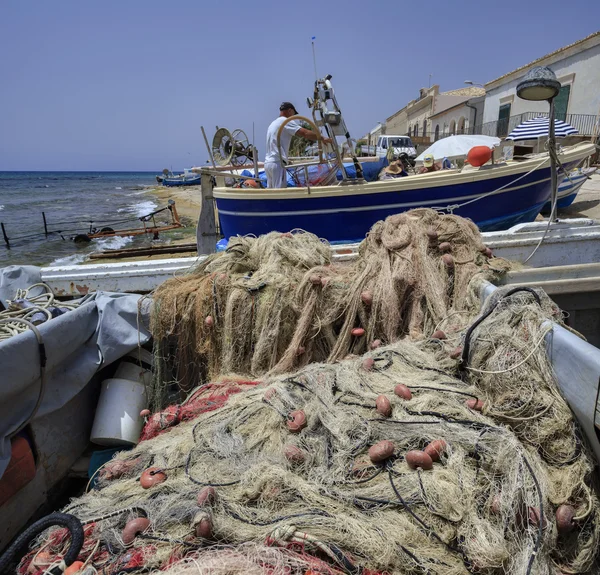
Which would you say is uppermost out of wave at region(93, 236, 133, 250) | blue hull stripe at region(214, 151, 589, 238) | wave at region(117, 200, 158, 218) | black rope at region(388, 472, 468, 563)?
blue hull stripe at region(214, 151, 589, 238)

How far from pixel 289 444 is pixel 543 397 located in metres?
1.34

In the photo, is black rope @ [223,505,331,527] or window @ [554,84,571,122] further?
window @ [554,84,571,122]

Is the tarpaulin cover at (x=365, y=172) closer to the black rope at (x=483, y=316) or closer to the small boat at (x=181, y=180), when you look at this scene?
the black rope at (x=483, y=316)

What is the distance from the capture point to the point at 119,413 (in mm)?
3330

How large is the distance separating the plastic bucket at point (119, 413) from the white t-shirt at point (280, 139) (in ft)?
15.8

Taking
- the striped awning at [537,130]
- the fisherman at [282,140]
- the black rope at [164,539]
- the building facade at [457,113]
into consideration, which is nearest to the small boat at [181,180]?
the building facade at [457,113]

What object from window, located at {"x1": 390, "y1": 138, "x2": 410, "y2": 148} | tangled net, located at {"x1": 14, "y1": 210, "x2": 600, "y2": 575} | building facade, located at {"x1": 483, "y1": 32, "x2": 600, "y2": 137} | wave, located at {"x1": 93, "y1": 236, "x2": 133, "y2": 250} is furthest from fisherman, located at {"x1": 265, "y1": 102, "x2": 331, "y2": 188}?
window, located at {"x1": 390, "y1": 138, "x2": 410, "y2": 148}

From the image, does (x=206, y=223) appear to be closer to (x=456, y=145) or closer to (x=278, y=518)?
(x=278, y=518)

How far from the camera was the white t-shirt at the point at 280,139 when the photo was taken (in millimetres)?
6684

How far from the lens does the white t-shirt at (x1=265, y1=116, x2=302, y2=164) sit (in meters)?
6.68

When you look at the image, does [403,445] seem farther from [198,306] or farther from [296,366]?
[198,306]

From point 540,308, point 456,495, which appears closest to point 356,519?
point 456,495

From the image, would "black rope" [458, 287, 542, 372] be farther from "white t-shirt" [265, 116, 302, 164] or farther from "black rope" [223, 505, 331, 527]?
"white t-shirt" [265, 116, 302, 164]

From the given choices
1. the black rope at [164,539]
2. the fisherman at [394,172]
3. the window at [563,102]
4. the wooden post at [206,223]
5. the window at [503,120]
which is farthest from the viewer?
the window at [503,120]
